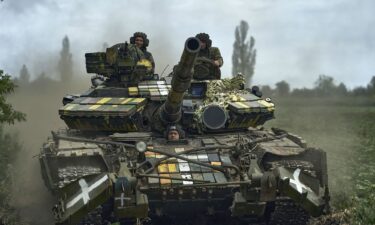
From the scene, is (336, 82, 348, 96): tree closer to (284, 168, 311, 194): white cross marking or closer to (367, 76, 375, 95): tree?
(367, 76, 375, 95): tree

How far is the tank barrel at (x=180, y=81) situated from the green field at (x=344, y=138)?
3.57 meters

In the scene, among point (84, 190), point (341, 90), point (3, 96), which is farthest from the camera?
point (341, 90)

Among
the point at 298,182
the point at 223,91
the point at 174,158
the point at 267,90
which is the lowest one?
the point at 267,90

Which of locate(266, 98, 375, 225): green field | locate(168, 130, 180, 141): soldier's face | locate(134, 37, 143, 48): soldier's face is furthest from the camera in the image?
locate(134, 37, 143, 48): soldier's face

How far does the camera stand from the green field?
40.0 feet

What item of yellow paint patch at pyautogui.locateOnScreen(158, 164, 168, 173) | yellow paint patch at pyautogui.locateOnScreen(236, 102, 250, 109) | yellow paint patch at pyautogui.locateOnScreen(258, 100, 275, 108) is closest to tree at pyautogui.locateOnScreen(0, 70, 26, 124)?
yellow paint patch at pyautogui.locateOnScreen(158, 164, 168, 173)

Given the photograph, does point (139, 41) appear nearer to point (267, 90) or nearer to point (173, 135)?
point (173, 135)

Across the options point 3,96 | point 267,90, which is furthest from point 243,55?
point 3,96

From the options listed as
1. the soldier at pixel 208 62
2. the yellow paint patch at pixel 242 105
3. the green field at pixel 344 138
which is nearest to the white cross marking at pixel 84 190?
the yellow paint patch at pixel 242 105

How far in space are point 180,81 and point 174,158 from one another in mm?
1370

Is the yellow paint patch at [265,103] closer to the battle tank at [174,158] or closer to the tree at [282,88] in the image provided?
the battle tank at [174,158]

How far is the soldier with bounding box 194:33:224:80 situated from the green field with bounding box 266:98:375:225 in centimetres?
390

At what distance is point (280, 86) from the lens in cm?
5394

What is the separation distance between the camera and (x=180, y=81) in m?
10.5
